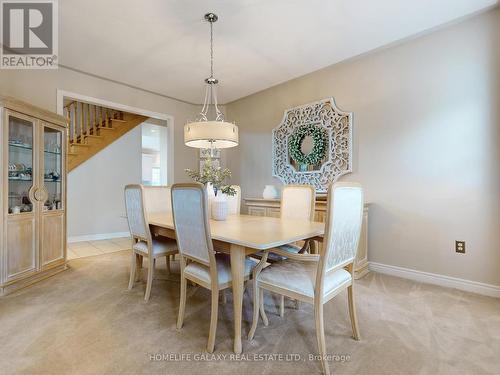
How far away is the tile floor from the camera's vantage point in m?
3.87

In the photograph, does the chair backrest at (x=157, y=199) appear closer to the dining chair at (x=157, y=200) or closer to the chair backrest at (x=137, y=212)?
the dining chair at (x=157, y=200)

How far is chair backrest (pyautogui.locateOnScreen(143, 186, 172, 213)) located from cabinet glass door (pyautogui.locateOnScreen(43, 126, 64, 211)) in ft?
3.52

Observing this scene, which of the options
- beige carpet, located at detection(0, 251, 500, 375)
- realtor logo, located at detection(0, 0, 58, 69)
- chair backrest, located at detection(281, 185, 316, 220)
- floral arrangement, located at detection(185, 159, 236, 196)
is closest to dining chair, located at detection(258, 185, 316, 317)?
chair backrest, located at detection(281, 185, 316, 220)

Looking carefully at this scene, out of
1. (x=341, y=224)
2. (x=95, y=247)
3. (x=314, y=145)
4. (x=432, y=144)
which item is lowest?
(x=95, y=247)

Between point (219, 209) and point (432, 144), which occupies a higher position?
point (432, 144)

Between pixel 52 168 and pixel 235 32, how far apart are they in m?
2.54

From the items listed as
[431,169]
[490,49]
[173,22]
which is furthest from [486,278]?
[173,22]

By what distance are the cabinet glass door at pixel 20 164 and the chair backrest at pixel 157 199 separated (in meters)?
1.11

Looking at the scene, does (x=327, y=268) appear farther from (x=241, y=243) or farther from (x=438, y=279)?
(x=438, y=279)

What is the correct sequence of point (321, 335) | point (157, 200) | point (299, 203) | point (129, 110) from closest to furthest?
point (321, 335), point (299, 203), point (157, 200), point (129, 110)

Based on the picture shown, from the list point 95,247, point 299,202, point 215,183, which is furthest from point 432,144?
point 95,247

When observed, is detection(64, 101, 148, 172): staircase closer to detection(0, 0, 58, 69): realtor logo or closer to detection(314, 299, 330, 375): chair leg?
detection(0, 0, 58, 69): realtor logo

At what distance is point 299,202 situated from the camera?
99.3 inches

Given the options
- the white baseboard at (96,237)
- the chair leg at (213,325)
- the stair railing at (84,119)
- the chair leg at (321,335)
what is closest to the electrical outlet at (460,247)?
the chair leg at (321,335)
